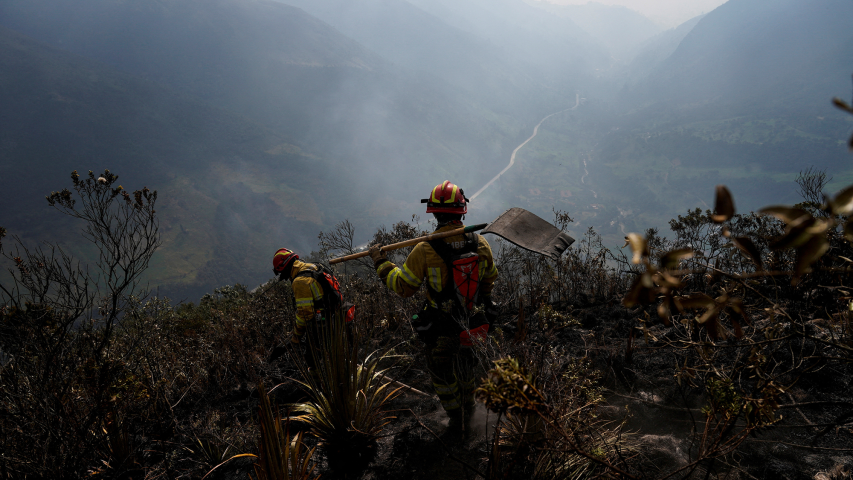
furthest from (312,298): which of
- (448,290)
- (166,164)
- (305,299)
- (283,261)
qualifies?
(166,164)

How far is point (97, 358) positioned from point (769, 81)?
18369 cm

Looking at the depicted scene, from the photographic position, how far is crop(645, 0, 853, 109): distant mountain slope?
11719 centimetres

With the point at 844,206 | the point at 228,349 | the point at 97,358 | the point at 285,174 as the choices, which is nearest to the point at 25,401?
the point at 97,358

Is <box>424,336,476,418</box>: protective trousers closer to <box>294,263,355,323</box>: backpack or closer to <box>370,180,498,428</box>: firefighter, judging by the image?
<box>370,180,498,428</box>: firefighter

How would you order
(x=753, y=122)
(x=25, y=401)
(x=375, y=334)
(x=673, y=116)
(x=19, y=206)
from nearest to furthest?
(x=25, y=401) → (x=375, y=334) → (x=19, y=206) → (x=753, y=122) → (x=673, y=116)

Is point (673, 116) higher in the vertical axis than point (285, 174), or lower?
lower

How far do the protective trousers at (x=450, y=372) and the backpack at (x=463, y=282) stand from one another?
0.57 ft

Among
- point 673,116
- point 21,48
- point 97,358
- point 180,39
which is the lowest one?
point 97,358

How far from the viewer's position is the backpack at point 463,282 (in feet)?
12.3

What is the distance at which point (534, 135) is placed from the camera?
13138 cm

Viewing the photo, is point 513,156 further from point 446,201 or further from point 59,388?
point 59,388

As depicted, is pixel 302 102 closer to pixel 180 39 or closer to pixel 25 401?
pixel 180 39

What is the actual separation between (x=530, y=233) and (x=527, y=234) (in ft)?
0.13

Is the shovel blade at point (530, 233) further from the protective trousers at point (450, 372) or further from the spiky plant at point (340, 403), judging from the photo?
the spiky plant at point (340, 403)
